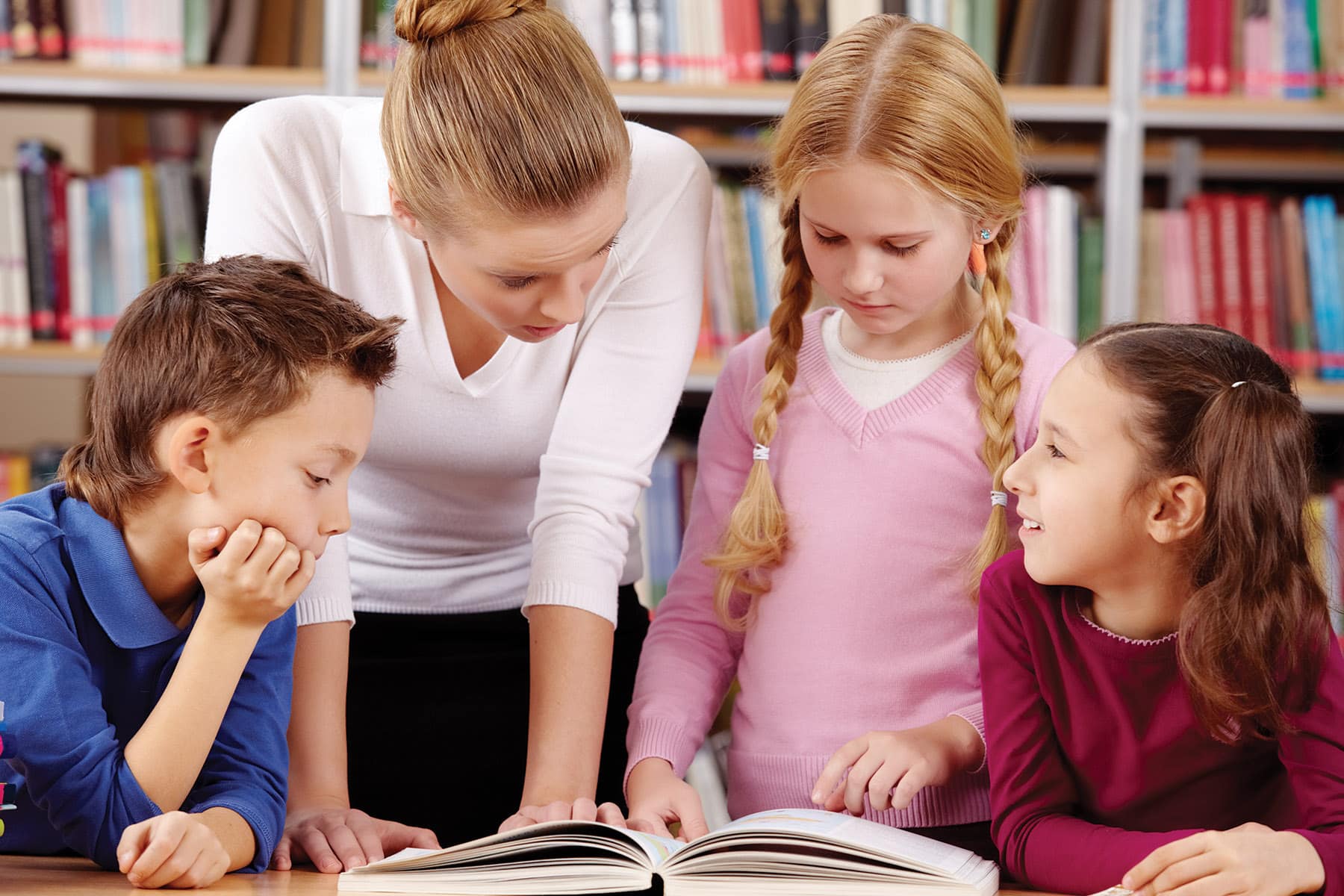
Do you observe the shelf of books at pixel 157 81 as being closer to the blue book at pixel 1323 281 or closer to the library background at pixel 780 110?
the library background at pixel 780 110

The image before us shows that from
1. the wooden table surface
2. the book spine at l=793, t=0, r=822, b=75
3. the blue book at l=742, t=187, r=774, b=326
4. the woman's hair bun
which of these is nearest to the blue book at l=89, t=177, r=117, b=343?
the blue book at l=742, t=187, r=774, b=326

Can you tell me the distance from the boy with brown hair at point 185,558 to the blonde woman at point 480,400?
A: 5 centimetres

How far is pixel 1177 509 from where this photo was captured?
1038mm

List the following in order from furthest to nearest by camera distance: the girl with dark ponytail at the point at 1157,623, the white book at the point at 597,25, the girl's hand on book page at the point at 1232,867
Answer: the white book at the point at 597,25 < the girl with dark ponytail at the point at 1157,623 < the girl's hand on book page at the point at 1232,867

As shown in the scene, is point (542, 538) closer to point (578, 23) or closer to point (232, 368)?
point (232, 368)

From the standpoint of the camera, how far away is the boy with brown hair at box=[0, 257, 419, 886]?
94 centimetres

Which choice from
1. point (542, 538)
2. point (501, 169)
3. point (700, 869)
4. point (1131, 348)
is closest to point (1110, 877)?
point (700, 869)

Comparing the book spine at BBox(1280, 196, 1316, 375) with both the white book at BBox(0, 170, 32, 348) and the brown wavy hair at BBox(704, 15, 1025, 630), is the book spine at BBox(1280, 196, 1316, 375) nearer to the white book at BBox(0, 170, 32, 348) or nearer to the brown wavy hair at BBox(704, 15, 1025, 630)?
the brown wavy hair at BBox(704, 15, 1025, 630)

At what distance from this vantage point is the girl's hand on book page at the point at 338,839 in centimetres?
101

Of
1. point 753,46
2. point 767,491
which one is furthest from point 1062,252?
point 767,491

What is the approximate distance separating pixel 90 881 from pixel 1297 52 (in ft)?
6.60

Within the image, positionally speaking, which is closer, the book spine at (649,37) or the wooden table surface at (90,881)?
the wooden table surface at (90,881)

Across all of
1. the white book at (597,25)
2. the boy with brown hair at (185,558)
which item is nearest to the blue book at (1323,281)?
the white book at (597,25)

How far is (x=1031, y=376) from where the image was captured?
4.11 ft
